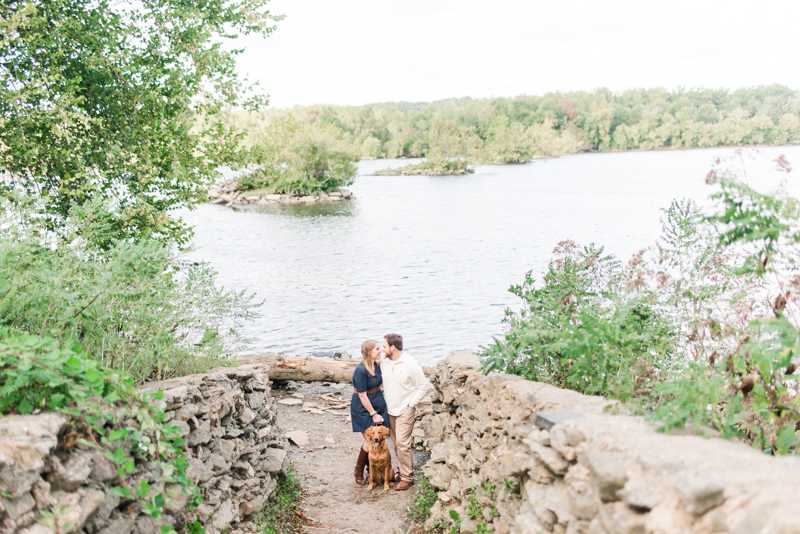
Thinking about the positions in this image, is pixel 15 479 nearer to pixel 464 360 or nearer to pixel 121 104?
pixel 464 360

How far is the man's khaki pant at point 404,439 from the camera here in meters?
7.38

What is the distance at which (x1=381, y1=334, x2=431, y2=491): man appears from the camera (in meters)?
7.28

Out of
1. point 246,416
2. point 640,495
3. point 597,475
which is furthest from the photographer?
point 246,416

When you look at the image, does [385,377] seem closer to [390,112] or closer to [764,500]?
[764,500]

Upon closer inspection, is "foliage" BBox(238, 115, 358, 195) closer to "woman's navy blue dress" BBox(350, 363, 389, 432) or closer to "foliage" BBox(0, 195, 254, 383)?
"woman's navy blue dress" BBox(350, 363, 389, 432)

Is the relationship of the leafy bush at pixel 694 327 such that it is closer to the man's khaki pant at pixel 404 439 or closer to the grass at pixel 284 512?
the man's khaki pant at pixel 404 439

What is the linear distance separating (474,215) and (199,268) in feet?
119

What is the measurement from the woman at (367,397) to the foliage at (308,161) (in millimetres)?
46152

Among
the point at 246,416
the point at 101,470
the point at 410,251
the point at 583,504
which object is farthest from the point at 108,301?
the point at 410,251

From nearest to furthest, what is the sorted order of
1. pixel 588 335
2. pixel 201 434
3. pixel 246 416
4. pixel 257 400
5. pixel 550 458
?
pixel 550 458 → pixel 588 335 → pixel 201 434 → pixel 246 416 → pixel 257 400

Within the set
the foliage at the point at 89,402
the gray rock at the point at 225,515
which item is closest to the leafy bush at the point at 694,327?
the gray rock at the point at 225,515

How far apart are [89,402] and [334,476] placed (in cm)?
507

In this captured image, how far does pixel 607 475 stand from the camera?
2996 mm

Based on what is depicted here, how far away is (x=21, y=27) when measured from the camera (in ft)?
23.8
